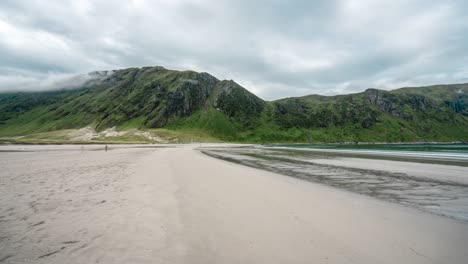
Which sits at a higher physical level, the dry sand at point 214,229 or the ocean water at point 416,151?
the dry sand at point 214,229

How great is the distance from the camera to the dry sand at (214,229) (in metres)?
4.15

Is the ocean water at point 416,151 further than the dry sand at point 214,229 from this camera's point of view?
Yes

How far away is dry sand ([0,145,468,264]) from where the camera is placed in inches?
163

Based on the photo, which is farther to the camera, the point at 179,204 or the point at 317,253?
the point at 179,204

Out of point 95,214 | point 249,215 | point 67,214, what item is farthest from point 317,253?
point 67,214

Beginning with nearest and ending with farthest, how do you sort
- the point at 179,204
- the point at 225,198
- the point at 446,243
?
the point at 446,243 < the point at 179,204 < the point at 225,198

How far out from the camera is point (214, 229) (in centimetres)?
563

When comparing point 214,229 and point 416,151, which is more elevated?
point 214,229

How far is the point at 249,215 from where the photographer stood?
691cm

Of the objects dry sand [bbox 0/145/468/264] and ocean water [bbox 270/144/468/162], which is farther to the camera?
ocean water [bbox 270/144/468/162]

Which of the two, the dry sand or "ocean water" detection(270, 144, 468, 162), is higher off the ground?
the dry sand

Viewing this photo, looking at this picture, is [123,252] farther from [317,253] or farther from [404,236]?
[404,236]

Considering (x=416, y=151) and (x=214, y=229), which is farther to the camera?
(x=416, y=151)

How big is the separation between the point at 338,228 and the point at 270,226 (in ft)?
6.69
